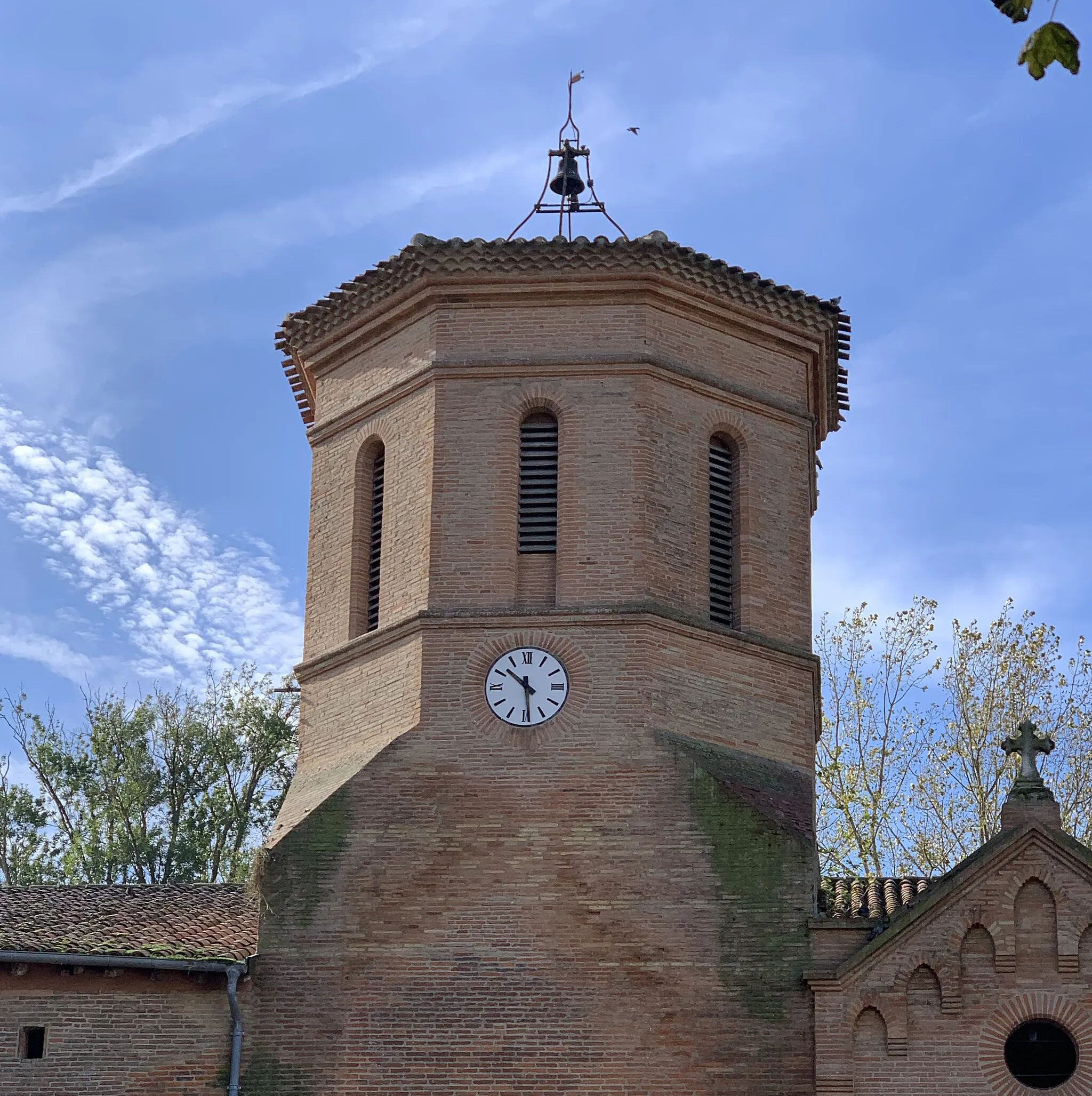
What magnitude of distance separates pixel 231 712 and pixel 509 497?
13110 mm

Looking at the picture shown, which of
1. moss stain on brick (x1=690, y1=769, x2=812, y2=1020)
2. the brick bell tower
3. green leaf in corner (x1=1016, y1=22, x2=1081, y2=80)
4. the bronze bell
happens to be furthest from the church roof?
green leaf in corner (x1=1016, y1=22, x2=1081, y2=80)

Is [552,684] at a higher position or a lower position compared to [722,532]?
lower

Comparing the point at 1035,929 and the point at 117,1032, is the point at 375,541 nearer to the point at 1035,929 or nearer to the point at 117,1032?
the point at 117,1032

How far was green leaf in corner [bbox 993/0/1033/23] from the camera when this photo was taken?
6.08 m

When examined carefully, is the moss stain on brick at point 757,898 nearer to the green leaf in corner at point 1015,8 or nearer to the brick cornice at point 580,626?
the brick cornice at point 580,626

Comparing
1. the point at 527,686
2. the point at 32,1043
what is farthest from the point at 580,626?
the point at 32,1043

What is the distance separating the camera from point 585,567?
18.2 meters

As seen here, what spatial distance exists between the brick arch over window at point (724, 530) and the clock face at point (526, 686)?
1813 mm

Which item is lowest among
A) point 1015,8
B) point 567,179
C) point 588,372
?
point 1015,8

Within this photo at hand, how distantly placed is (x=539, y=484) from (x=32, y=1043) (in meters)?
7.14

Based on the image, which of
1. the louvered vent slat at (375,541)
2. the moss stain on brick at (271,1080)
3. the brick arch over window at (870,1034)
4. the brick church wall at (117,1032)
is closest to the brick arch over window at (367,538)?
the louvered vent slat at (375,541)

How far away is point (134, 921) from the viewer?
17.7m

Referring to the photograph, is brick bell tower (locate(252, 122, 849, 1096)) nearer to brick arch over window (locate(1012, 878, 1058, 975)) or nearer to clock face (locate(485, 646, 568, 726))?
clock face (locate(485, 646, 568, 726))

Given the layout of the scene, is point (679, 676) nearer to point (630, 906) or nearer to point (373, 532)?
point (630, 906)
